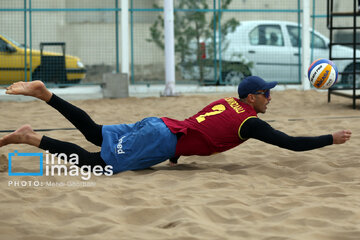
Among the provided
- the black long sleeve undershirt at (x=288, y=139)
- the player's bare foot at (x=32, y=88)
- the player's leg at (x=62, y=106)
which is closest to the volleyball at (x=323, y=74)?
the black long sleeve undershirt at (x=288, y=139)

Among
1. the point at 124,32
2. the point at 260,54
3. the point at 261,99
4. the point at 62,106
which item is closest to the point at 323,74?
the point at 261,99

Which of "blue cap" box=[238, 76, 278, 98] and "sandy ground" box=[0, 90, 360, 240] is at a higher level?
"blue cap" box=[238, 76, 278, 98]

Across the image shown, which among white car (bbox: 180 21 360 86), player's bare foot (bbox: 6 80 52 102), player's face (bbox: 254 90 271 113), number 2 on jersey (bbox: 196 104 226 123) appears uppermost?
white car (bbox: 180 21 360 86)

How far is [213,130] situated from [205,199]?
130 centimetres

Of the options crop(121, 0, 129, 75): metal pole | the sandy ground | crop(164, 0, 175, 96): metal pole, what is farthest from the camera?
crop(121, 0, 129, 75): metal pole

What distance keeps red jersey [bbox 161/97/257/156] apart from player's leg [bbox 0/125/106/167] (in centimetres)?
78

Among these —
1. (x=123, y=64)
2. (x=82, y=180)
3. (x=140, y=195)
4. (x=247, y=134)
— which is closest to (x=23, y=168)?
(x=82, y=180)

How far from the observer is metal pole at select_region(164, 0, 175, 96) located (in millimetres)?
14180

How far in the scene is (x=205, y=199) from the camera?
15.2 feet

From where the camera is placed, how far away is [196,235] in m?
3.75

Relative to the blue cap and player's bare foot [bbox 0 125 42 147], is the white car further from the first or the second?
player's bare foot [bbox 0 125 42 147]

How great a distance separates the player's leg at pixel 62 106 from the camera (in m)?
5.75

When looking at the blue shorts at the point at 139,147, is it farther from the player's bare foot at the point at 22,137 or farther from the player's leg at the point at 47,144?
the player's bare foot at the point at 22,137

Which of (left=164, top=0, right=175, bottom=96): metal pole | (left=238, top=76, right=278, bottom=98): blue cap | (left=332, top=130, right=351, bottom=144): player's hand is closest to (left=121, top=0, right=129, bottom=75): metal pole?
(left=164, top=0, right=175, bottom=96): metal pole
